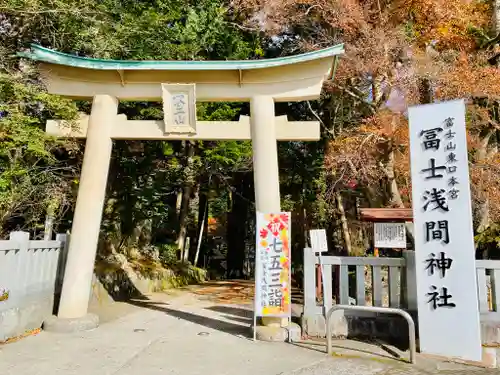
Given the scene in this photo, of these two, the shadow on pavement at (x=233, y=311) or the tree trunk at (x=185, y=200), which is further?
the tree trunk at (x=185, y=200)

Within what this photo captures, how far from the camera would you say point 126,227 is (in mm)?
13188

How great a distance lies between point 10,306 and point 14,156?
3.44 meters

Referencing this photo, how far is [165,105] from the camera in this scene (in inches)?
279

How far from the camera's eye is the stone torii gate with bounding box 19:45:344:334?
678cm

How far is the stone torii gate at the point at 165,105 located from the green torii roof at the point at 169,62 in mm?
17

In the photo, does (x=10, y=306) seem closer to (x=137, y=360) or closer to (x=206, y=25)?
(x=137, y=360)

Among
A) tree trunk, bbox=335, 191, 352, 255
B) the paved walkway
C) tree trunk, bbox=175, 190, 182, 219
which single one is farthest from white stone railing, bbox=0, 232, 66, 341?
tree trunk, bbox=175, 190, 182, 219

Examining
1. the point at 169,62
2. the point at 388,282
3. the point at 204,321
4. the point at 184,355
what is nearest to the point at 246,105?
the point at 169,62

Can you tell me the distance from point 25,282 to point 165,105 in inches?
149

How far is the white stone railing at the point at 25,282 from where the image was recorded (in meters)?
5.66

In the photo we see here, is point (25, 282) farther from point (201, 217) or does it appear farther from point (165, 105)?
point (201, 217)

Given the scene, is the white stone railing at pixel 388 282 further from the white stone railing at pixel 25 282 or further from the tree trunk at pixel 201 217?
the tree trunk at pixel 201 217

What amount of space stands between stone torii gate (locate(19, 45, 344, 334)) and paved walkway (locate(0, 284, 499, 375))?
0.95 metres

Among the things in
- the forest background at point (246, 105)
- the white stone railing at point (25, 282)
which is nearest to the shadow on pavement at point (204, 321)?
the white stone railing at point (25, 282)
